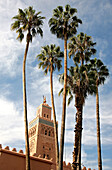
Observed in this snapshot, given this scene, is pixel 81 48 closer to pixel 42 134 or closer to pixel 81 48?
pixel 81 48

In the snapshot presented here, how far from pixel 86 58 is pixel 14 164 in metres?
15.5

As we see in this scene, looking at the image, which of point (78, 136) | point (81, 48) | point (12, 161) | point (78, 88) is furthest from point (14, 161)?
point (81, 48)

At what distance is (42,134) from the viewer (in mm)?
54969

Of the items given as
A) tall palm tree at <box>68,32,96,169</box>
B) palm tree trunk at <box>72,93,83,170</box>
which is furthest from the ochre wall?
tall palm tree at <box>68,32,96,169</box>

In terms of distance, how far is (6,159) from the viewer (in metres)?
21.1

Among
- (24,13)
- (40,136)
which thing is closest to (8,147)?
(24,13)

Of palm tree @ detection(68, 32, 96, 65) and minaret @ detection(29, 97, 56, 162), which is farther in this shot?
minaret @ detection(29, 97, 56, 162)

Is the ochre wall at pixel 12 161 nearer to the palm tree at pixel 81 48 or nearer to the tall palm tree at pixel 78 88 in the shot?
the tall palm tree at pixel 78 88

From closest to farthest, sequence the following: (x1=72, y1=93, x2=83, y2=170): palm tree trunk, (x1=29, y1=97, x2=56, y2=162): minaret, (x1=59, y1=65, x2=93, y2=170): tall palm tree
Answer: (x1=72, y1=93, x2=83, y2=170): palm tree trunk → (x1=59, y1=65, x2=93, y2=170): tall palm tree → (x1=29, y1=97, x2=56, y2=162): minaret

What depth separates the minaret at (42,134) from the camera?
52400 millimetres

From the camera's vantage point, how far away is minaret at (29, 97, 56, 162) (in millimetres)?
52400

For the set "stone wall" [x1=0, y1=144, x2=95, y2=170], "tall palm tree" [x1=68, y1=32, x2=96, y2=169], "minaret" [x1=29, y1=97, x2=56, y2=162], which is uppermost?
"tall palm tree" [x1=68, y1=32, x2=96, y2=169]

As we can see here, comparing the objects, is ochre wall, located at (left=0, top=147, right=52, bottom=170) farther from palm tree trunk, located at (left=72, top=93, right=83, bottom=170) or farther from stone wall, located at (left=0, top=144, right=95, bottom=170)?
palm tree trunk, located at (left=72, top=93, right=83, bottom=170)

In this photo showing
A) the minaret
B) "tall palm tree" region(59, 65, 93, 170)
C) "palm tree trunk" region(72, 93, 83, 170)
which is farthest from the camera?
the minaret
